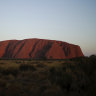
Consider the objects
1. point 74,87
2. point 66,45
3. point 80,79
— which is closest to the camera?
point 74,87

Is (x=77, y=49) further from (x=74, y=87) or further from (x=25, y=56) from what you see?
(x=74, y=87)

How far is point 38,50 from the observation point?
66375mm

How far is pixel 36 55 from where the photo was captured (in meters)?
63.6

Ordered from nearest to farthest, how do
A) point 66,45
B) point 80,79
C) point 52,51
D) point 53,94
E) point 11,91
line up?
1. point 53,94
2. point 11,91
3. point 80,79
4. point 52,51
5. point 66,45

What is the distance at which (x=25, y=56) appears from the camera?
63.6m

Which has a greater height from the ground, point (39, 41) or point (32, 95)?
point (32, 95)

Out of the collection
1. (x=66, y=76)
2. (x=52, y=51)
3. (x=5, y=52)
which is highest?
(x=66, y=76)

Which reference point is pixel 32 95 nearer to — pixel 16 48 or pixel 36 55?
pixel 36 55

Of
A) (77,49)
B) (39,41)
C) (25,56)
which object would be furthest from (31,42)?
(77,49)

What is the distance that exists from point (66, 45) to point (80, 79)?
6333 centimetres

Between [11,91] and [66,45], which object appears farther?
[66,45]

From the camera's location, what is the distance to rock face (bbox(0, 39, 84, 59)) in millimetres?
61500

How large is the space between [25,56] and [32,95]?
194 feet

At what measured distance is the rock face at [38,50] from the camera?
6150 cm
